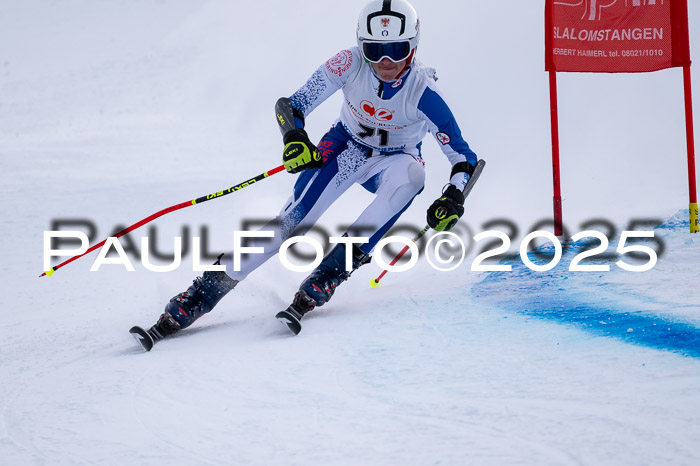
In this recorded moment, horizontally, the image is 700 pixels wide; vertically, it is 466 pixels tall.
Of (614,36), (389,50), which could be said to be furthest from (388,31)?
(614,36)

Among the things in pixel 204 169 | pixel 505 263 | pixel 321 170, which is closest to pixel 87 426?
pixel 321 170

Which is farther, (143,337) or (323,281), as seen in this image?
(323,281)

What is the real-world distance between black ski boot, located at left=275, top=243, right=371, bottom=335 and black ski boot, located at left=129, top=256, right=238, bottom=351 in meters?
0.36

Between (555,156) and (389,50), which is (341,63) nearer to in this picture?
(389,50)

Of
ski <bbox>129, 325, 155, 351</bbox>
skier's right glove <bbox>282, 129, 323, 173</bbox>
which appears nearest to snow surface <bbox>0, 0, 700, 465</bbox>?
ski <bbox>129, 325, 155, 351</bbox>

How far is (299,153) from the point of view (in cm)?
363

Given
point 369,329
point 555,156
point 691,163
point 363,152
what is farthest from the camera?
point 555,156

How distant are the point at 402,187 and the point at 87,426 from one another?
74.8 inches

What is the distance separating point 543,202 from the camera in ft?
21.9

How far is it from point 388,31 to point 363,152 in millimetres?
708

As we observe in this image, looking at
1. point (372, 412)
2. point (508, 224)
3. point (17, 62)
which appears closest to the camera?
point (372, 412)

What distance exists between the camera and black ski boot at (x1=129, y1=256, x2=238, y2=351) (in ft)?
11.8

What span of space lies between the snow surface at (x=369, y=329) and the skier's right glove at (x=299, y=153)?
748 millimetres

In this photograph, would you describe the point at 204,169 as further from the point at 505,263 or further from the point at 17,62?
the point at 17,62
